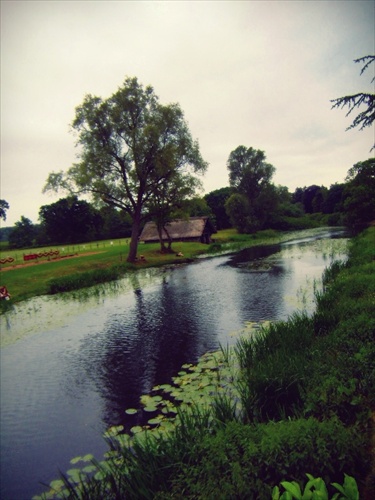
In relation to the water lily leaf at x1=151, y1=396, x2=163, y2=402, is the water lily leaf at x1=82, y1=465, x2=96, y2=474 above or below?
below

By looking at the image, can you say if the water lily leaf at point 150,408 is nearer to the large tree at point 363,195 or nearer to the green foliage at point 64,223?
the large tree at point 363,195

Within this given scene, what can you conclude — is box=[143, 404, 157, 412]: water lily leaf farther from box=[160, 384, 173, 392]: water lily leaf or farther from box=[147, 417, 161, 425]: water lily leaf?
box=[160, 384, 173, 392]: water lily leaf

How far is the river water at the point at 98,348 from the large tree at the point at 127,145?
14.5 m

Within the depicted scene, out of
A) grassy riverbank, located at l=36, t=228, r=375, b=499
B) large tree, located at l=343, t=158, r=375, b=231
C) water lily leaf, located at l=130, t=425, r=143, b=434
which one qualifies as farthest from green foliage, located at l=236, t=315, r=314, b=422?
large tree, located at l=343, t=158, r=375, b=231

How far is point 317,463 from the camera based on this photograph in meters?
4.35

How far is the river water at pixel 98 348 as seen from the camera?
24.5ft

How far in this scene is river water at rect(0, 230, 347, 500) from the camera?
24.5 ft

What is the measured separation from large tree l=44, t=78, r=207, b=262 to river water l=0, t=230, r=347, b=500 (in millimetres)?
14480

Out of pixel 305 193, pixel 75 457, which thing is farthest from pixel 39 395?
pixel 305 193

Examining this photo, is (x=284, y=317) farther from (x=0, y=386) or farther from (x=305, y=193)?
(x=305, y=193)

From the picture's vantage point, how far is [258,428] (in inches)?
198

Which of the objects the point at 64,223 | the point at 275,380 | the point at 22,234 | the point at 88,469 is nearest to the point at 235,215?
the point at 64,223

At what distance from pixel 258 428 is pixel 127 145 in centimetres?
3418

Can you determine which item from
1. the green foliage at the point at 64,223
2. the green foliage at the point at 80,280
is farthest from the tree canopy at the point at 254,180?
the green foliage at the point at 80,280
